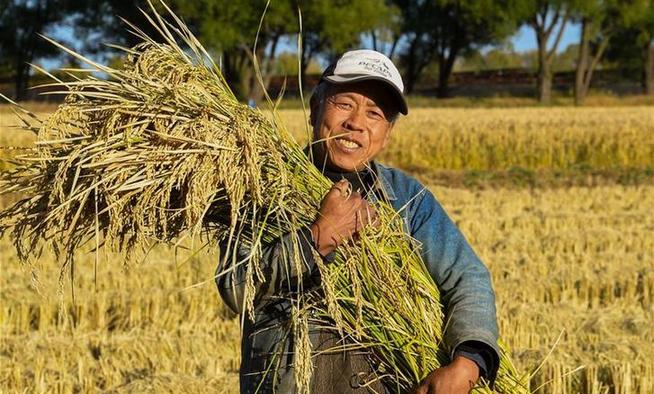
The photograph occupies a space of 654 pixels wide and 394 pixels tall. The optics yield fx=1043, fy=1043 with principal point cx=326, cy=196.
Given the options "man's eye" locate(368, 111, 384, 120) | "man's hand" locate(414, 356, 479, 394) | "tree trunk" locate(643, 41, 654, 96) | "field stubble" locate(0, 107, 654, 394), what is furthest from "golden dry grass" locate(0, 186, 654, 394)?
"tree trunk" locate(643, 41, 654, 96)

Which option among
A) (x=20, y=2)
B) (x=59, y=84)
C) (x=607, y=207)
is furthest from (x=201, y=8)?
(x=59, y=84)

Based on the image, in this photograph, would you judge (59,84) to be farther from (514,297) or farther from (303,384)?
(514,297)

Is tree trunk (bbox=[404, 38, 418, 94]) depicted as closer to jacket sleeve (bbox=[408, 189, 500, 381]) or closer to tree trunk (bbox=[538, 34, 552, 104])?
tree trunk (bbox=[538, 34, 552, 104])

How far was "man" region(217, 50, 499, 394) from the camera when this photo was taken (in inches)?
103

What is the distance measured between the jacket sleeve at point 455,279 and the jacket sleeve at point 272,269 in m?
0.34

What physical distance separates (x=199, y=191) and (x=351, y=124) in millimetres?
502

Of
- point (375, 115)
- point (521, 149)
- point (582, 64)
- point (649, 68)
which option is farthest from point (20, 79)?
point (375, 115)

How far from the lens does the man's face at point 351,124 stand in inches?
112

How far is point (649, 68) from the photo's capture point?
55.1 meters

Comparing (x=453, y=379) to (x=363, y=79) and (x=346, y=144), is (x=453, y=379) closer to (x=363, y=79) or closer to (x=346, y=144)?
(x=346, y=144)

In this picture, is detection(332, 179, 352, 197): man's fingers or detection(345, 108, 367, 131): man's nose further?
detection(345, 108, 367, 131): man's nose

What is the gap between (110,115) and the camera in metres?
2.64

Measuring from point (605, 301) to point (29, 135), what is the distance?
13306 millimetres

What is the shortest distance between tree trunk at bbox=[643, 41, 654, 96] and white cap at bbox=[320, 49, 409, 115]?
5320 centimetres
